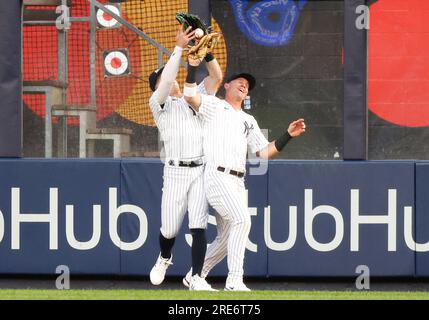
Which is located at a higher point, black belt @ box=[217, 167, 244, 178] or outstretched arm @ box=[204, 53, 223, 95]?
outstretched arm @ box=[204, 53, 223, 95]

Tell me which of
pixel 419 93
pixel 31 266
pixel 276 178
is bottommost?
pixel 31 266

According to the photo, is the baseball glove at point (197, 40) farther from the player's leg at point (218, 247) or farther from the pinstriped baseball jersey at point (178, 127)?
the player's leg at point (218, 247)

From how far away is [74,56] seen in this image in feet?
41.4

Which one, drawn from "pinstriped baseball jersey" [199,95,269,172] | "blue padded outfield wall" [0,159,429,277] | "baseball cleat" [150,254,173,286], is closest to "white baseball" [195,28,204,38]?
"pinstriped baseball jersey" [199,95,269,172]

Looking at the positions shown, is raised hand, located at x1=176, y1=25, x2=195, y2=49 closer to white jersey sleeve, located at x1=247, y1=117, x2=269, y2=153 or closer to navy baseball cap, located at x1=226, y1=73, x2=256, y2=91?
navy baseball cap, located at x1=226, y1=73, x2=256, y2=91

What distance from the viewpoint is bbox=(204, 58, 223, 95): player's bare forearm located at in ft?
37.7

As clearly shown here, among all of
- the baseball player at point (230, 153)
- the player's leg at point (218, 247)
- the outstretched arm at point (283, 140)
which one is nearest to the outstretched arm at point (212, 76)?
the baseball player at point (230, 153)

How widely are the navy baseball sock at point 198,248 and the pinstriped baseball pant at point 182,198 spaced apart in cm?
6

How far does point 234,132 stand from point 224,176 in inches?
15.8

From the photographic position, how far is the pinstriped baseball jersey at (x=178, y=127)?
11312 mm

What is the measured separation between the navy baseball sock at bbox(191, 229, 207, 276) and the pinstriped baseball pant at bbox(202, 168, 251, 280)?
212 mm
